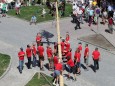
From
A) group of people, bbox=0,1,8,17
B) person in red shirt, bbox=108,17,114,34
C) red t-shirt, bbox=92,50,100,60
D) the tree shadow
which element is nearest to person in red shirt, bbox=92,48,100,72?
red t-shirt, bbox=92,50,100,60

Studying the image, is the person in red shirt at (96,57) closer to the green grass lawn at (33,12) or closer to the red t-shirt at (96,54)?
the red t-shirt at (96,54)

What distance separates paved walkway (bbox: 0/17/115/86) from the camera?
83.4 feet

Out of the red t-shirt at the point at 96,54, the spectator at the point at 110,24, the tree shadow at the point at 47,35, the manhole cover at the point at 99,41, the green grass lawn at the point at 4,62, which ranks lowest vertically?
the green grass lawn at the point at 4,62

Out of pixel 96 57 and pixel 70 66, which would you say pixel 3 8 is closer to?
pixel 96 57

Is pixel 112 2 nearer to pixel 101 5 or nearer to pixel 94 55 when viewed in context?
pixel 101 5

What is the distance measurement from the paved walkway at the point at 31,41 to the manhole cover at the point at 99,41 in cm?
42

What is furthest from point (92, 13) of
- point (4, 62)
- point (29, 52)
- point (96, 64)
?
point (29, 52)

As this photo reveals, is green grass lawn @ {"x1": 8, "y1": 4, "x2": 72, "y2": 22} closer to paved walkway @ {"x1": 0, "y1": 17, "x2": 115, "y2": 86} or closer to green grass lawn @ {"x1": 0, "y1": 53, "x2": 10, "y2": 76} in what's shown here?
paved walkway @ {"x1": 0, "y1": 17, "x2": 115, "y2": 86}

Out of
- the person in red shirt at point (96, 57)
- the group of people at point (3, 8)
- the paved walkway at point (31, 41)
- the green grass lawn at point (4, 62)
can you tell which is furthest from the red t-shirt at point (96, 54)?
the group of people at point (3, 8)

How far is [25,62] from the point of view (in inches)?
1109

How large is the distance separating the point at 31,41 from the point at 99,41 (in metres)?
5.36

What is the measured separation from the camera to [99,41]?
107 feet

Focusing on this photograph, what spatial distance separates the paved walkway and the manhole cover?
1.37ft

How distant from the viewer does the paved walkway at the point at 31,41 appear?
83.4ft
